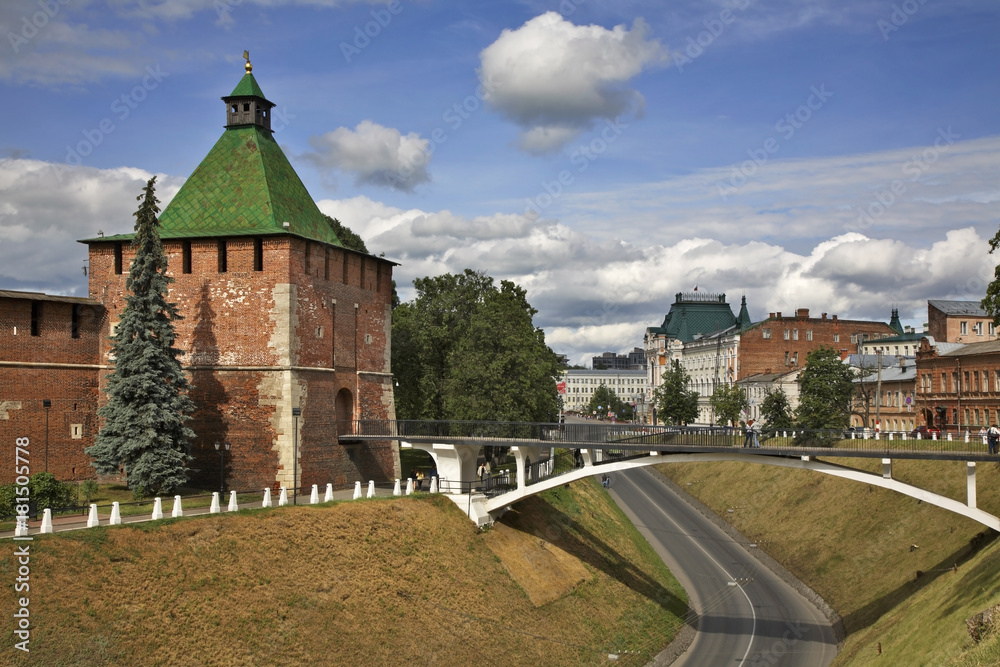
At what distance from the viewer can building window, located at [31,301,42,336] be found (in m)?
33.2

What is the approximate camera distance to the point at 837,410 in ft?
175

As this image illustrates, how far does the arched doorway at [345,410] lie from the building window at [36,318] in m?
11.6

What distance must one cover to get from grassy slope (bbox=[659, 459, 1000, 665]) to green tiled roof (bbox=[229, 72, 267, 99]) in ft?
102

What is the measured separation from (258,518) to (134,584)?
207 inches

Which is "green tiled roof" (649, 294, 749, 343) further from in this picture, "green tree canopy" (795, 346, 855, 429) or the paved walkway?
the paved walkway

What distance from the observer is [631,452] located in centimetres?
3272

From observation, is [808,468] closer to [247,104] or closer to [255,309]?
[255,309]

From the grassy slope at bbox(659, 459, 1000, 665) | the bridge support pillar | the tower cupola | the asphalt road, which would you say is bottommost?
the asphalt road

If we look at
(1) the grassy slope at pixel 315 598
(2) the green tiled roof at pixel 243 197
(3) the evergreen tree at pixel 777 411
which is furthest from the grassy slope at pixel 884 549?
(2) the green tiled roof at pixel 243 197

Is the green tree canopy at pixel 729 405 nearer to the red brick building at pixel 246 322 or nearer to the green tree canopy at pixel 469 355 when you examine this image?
the green tree canopy at pixel 469 355

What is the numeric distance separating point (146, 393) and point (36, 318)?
621 cm

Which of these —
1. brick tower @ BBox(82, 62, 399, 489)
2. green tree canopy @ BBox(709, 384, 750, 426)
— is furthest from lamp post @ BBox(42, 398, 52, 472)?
green tree canopy @ BBox(709, 384, 750, 426)

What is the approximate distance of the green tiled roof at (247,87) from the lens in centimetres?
3891

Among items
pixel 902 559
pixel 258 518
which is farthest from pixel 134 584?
pixel 902 559
